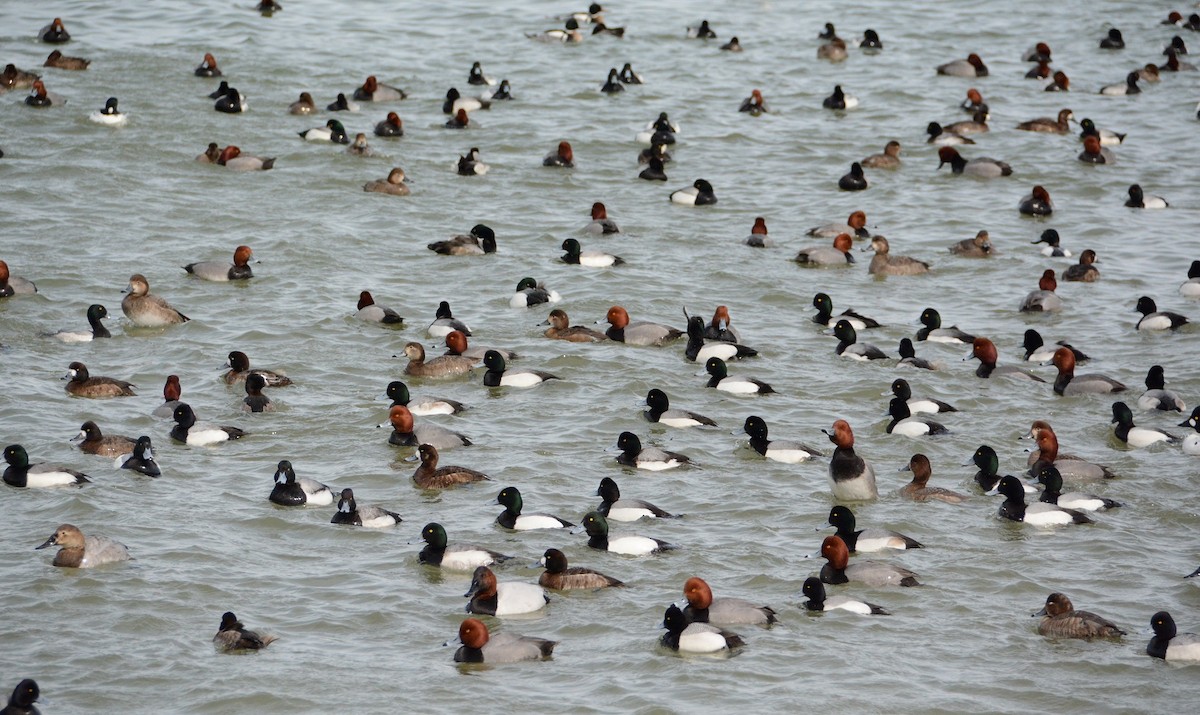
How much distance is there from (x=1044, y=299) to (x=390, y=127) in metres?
12.6

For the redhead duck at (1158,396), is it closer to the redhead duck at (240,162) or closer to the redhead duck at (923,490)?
the redhead duck at (923,490)

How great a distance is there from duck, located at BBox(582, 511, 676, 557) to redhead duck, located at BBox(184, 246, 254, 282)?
30.3 ft

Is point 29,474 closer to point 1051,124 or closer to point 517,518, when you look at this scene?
point 517,518

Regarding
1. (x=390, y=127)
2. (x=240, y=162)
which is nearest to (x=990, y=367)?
(x=390, y=127)

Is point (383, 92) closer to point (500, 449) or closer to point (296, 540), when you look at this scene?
point (500, 449)

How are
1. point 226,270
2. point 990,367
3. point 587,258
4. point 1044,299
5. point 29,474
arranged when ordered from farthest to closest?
point 587,258 < point 226,270 < point 1044,299 < point 990,367 < point 29,474

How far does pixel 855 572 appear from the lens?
1354 centimetres

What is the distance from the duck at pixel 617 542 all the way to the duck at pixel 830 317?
6.93 metres

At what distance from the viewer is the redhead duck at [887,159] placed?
27.8 metres

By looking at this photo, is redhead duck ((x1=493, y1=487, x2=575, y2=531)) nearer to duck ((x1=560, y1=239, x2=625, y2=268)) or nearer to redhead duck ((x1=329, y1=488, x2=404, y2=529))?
redhead duck ((x1=329, y1=488, x2=404, y2=529))

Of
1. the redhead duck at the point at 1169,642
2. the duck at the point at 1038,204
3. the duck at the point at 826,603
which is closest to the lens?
the redhead duck at the point at 1169,642

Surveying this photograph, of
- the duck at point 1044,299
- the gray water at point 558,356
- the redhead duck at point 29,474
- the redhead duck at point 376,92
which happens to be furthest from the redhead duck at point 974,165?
the redhead duck at point 29,474

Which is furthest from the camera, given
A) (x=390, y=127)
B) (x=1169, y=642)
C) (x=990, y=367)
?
(x=390, y=127)

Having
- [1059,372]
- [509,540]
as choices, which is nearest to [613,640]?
[509,540]
